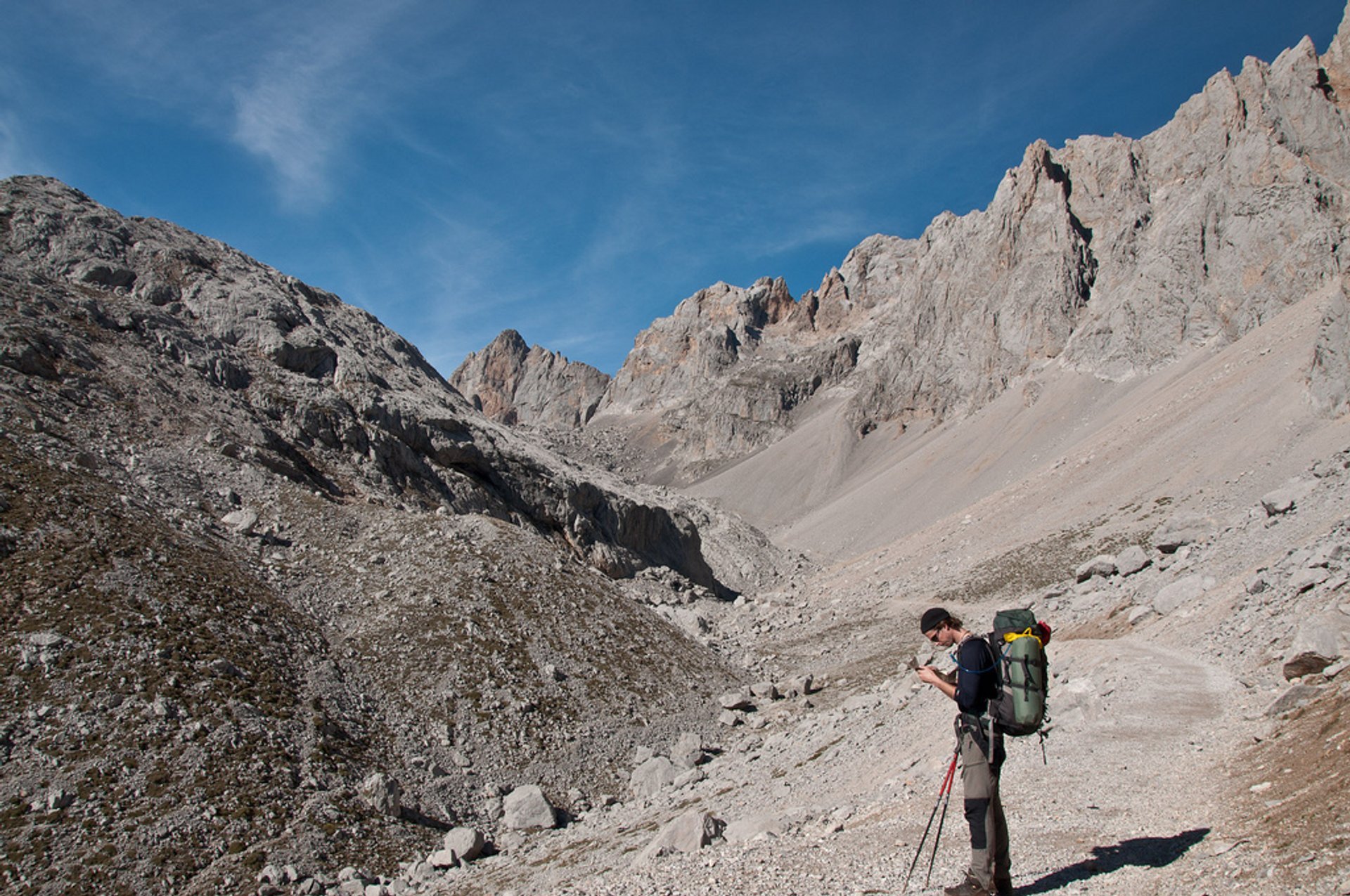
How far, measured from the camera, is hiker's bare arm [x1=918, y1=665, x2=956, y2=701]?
314 inches

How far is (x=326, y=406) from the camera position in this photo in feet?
127

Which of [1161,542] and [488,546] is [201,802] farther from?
[1161,542]

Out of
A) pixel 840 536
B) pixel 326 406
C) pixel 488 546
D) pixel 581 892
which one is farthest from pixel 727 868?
pixel 840 536

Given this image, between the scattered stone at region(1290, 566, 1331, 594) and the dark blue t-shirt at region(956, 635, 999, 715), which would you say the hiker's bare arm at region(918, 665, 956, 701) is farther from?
the scattered stone at region(1290, 566, 1331, 594)

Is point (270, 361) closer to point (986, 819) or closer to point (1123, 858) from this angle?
point (986, 819)

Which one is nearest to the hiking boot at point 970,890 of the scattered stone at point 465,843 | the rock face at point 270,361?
the scattered stone at point 465,843

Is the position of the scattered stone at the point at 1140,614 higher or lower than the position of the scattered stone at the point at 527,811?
higher

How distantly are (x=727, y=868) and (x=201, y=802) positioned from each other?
12.6 metres

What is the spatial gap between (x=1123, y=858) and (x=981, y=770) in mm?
2134

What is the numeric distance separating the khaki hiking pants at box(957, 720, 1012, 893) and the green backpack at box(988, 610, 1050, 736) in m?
0.31

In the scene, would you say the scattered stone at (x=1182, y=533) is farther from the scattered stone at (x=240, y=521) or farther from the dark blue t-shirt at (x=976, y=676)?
the scattered stone at (x=240, y=521)

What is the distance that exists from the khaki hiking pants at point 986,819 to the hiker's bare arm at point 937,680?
1.73ft

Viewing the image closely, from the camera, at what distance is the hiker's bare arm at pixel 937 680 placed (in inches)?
314

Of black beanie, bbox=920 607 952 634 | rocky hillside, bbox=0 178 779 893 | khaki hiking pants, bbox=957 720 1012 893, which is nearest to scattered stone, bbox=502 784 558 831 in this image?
rocky hillside, bbox=0 178 779 893
